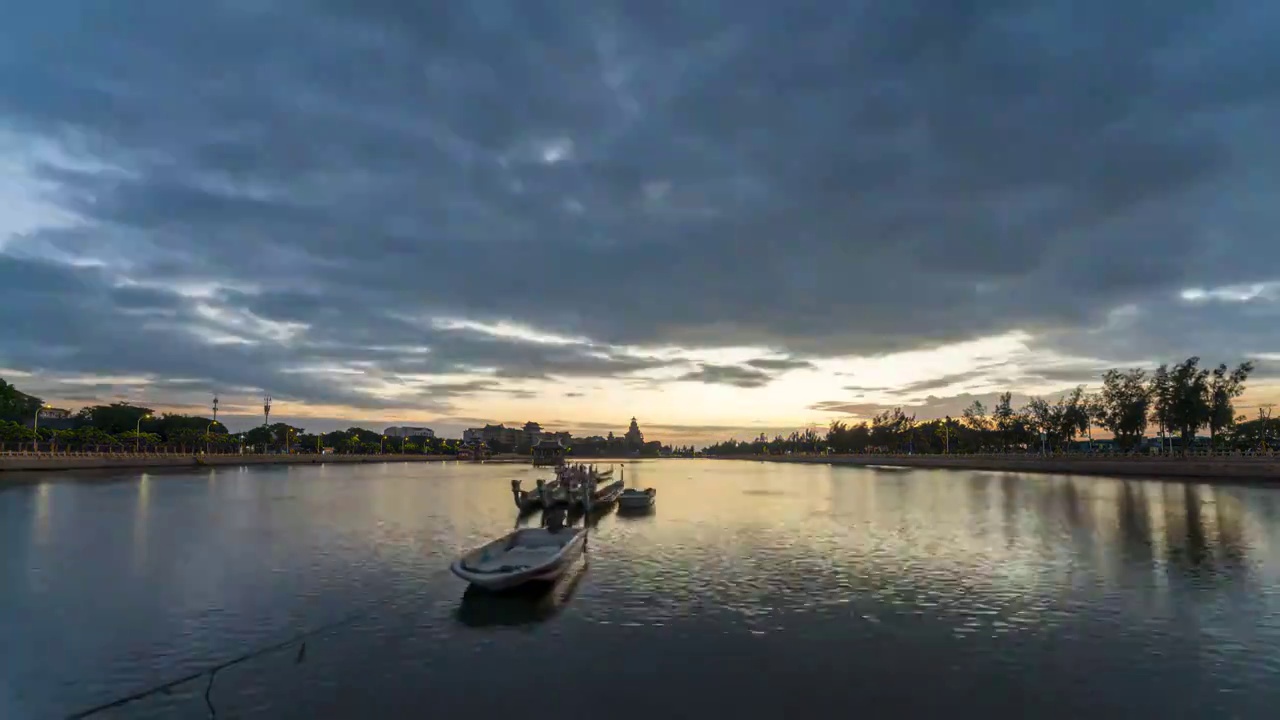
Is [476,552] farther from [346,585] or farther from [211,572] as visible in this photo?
[211,572]

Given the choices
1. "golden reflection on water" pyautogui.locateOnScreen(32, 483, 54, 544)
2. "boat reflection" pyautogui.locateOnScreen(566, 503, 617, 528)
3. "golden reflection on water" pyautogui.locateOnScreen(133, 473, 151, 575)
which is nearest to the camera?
"golden reflection on water" pyautogui.locateOnScreen(133, 473, 151, 575)

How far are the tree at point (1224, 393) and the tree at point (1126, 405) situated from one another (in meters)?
14.4

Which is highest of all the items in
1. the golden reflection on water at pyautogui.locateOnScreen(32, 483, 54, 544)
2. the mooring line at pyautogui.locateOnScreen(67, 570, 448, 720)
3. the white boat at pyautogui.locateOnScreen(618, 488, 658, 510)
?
the golden reflection on water at pyautogui.locateOnScreen(32, 483, 54, 544)

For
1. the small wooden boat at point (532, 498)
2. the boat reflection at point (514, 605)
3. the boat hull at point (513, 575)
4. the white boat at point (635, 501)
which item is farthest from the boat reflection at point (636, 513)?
A: the boat reflection at point (514, 605)

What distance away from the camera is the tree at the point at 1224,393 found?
127312 millimetres

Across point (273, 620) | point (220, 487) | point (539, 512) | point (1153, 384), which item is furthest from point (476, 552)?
point (1153, 384)

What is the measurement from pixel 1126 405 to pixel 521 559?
159 metres

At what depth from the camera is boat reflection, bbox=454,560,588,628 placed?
25125mm

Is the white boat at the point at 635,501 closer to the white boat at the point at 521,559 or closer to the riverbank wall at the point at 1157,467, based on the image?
the white boat at the point at 521,559

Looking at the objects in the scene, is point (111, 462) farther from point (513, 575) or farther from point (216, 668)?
point (216, 668)

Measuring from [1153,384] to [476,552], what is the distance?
15683 cm

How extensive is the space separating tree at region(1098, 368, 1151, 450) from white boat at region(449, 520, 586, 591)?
151m

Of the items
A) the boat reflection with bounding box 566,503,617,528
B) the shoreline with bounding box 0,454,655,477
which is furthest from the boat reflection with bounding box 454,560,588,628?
the shoreline with bounding box 0,454,655,477

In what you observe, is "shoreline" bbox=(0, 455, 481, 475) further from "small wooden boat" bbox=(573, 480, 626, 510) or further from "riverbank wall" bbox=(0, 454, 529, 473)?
"small wooden boat" bbox=(573, 480, 626, 510)
